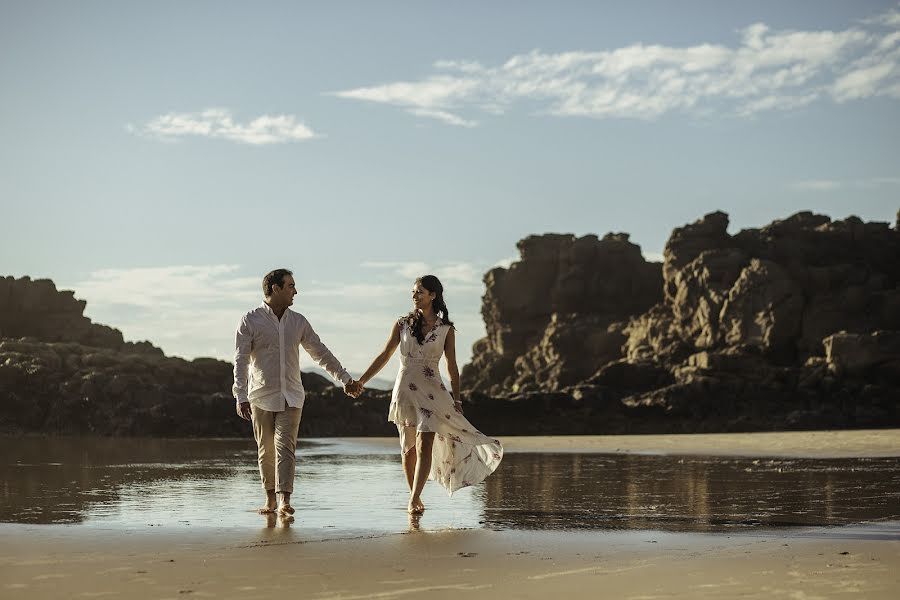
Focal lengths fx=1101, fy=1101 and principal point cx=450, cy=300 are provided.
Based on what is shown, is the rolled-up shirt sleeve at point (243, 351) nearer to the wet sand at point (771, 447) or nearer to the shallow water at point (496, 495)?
the shallow water at point (496, 495)

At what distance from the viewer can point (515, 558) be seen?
618 centimetres

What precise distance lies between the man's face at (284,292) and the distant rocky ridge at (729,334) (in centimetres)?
3698

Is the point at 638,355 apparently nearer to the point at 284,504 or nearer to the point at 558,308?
the point at 558,308

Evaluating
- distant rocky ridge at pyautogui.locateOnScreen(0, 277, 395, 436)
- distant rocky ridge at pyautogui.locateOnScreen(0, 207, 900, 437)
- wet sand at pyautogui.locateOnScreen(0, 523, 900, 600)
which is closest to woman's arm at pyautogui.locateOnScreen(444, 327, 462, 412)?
wet sand at pyautogui.locateOnScreen(0, 523, 900, 600)

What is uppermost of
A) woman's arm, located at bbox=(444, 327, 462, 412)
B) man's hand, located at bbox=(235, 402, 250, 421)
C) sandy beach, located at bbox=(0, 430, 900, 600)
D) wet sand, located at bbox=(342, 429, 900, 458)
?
woman's arm, located at bbox=(444, 327, 462, 412)

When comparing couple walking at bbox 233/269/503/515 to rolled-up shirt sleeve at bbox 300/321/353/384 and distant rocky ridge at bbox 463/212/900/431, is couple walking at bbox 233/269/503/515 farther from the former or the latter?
distant rocky ridge at bbox 463/212/900/431

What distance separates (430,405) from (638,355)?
52.7 metres

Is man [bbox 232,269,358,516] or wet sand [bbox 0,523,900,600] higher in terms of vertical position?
man [bbox 232,269,358,516]

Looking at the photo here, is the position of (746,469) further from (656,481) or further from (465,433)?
(465,433)

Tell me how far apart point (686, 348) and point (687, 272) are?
258 inches

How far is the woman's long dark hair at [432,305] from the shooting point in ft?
28.8

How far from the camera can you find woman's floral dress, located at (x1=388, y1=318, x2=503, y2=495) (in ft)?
28.7

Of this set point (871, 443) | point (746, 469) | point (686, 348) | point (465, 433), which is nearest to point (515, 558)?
point (465, 433)

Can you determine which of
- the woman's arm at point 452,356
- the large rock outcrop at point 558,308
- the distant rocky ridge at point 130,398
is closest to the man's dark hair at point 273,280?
the woman's arm at point 452,356
